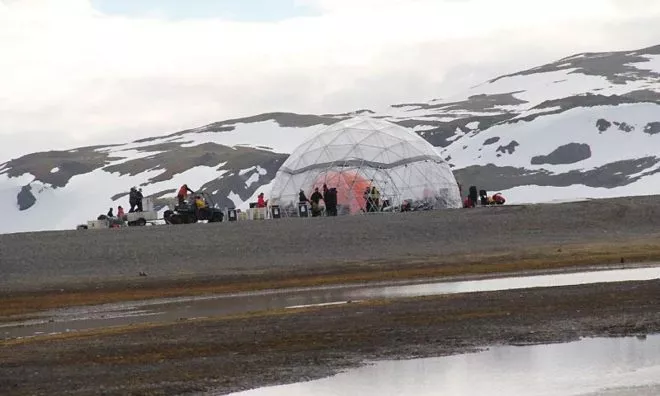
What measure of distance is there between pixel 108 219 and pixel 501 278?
4301cm

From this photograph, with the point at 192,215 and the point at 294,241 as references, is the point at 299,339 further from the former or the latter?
the point at 192,215

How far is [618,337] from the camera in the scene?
80.9 feet

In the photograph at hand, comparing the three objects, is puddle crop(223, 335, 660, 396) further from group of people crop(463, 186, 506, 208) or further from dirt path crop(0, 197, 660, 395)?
group of people crop(463, 186, 506, 208)

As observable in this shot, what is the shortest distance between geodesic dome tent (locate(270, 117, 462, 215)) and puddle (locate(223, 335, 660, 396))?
65745 millimetres

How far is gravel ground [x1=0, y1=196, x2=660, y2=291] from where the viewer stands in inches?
2130

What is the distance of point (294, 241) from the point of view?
201ft

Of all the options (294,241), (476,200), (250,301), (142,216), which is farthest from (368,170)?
(250,301)

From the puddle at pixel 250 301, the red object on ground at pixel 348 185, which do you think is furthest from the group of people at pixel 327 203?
the puddle at pixel 250 301

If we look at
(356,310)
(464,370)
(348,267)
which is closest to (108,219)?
(348,267)

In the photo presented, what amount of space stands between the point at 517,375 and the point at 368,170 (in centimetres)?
7288

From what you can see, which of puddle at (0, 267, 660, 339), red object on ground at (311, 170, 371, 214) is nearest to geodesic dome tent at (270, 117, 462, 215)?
red object on ground at (311, 170, 371, 214)

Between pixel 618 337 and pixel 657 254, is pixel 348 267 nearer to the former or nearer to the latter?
pixel 657 254

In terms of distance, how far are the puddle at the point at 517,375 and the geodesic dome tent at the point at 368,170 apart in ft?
216

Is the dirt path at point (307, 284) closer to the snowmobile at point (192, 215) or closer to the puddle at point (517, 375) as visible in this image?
the puddle at point (517, 375)
